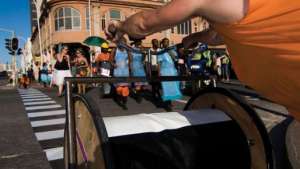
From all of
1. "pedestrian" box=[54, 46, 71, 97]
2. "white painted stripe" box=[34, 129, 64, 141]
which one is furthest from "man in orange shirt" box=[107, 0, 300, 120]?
"pedestrian" box=[54, 46, 71, 97]

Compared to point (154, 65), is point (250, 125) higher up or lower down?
lower down

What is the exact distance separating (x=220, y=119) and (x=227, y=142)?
0.15 meters

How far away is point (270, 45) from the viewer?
1332 mm

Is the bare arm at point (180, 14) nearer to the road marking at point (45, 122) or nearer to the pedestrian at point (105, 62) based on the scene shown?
the road marking at point (45, 122)

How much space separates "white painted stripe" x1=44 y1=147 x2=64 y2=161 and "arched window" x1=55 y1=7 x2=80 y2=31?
39.0 metres

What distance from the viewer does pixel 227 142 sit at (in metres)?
2.27

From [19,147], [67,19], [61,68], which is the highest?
[67,19]

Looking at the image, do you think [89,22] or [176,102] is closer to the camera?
[176,102]

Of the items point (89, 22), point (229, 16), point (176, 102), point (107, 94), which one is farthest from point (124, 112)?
point (89, 22)

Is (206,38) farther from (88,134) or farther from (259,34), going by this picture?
(88,134)

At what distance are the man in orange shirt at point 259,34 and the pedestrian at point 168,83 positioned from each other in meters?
7.16

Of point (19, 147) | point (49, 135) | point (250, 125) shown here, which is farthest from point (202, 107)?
point (49, 135)

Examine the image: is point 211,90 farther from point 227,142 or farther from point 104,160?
point 104,160

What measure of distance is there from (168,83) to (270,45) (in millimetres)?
7356
